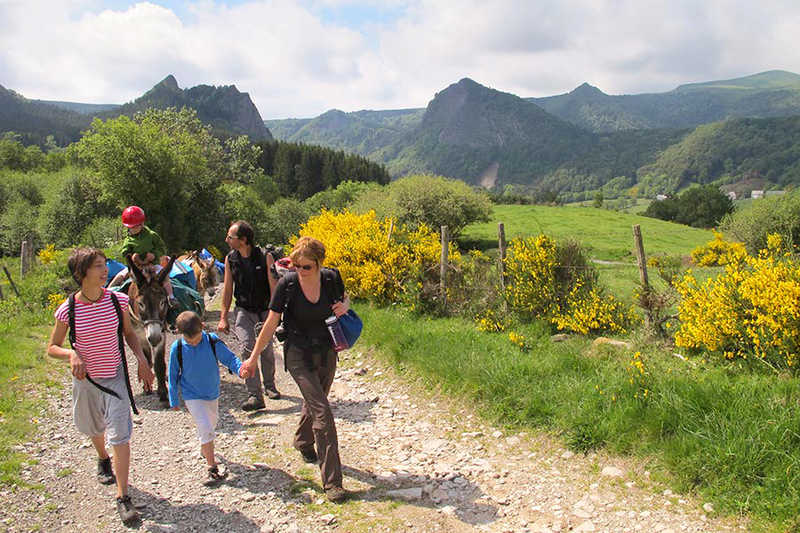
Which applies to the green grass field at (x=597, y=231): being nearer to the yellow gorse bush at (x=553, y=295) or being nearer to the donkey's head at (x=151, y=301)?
the yellow gorse bush at (x=553, y=295)

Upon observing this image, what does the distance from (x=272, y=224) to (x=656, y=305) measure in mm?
54728

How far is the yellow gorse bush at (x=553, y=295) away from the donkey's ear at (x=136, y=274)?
5860mm

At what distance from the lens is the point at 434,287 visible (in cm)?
1056

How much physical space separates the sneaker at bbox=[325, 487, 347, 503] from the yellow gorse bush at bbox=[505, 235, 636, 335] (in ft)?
15.4

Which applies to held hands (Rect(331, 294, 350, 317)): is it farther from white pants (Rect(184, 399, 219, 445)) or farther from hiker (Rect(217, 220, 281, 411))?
hiker (Rect(217, 220, 281, 411))

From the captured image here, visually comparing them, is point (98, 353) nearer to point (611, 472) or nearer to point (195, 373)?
point (195, 373)

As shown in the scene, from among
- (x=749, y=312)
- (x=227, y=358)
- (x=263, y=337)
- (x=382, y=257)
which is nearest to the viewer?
(x=263, y=337)

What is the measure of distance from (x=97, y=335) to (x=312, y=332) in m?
1.88

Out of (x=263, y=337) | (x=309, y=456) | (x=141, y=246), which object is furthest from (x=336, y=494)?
(x=141, y=246)

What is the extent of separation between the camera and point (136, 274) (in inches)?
278

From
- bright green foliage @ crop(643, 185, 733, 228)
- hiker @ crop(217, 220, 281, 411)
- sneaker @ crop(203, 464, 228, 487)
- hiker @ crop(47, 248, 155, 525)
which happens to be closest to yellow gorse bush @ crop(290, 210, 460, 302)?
hiker @ crop(217, 220, 281, 411)

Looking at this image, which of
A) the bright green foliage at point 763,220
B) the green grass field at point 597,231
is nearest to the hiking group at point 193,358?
the bright green foliage at point 763,220

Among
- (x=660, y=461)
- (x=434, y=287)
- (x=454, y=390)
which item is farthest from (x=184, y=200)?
(x=660, y=461)

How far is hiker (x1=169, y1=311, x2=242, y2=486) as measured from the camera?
5281mm
